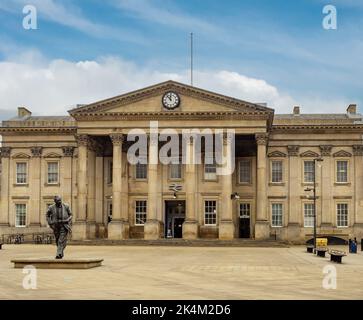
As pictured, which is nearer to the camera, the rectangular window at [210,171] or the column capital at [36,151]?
the rectangular window at [210,171]

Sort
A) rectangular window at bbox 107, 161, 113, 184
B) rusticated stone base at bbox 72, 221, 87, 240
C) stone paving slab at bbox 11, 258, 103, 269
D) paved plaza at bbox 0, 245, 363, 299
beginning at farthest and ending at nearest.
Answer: rectangular window at bbox 107, 161, 113, 184
rusticated stone base at bbox 72, 221, 87, 240
stone paving slab at bbox 11, 258, 103, 269
paved plaza at bbox 0, 245, 363, 299

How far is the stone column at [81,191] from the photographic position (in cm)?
6109

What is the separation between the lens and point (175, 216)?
6588 centimetres

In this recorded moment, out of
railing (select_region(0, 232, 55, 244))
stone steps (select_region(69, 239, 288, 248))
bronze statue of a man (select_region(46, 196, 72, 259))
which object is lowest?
railing (select_region(0, 232, 55, 244))

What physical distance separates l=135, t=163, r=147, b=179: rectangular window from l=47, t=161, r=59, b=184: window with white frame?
8305mm

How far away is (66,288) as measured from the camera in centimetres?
2014

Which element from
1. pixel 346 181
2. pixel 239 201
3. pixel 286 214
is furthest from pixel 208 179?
pixel 346 181

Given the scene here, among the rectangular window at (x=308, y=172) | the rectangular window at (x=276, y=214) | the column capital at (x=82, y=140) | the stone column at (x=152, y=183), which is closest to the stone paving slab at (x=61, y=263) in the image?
the stone column at (x=152, y=183)

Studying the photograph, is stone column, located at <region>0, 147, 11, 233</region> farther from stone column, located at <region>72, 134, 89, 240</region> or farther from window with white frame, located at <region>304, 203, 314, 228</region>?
window with white frame, located at <region>304, 203, 314, 228</region>

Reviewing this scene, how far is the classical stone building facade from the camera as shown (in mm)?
60031

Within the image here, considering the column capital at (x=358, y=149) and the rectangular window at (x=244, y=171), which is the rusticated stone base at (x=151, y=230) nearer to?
the rectangular window at (x=244, y=171)

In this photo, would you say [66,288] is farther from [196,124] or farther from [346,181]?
[346,181]

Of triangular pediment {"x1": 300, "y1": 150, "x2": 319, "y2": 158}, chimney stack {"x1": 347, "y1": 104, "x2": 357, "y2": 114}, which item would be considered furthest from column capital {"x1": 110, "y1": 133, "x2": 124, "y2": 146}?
chimney stack {"x1": 347, "y1": 104, "x2": 357, "y2": 114}

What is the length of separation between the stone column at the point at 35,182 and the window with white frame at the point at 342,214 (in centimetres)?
2827
